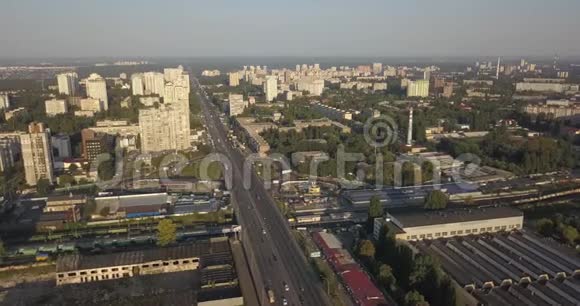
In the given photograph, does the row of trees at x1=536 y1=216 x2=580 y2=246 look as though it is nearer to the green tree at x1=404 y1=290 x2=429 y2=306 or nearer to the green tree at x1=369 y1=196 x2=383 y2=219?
the green tree at x1=369 y1=196 x2=383 y2=219

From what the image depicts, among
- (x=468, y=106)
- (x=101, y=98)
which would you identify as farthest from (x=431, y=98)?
(x=101, y=98)

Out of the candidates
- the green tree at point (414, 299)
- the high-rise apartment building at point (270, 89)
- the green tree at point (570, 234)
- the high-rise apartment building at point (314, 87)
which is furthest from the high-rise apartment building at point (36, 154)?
the high-rise apartment building at point (314, 87)

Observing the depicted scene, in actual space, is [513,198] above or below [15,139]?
below

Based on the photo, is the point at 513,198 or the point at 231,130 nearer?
the point at 513,198

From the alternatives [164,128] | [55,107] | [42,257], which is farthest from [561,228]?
[55,107]

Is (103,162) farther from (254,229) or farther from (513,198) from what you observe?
(513,198)

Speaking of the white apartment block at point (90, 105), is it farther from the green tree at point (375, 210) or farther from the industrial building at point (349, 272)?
the green tree at point (375, 210)

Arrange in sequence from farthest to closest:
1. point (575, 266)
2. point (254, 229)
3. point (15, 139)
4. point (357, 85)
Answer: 1. point (357, 85)
2. point (15, 139)
3. point (254, 229)
4. point (575, 266)
